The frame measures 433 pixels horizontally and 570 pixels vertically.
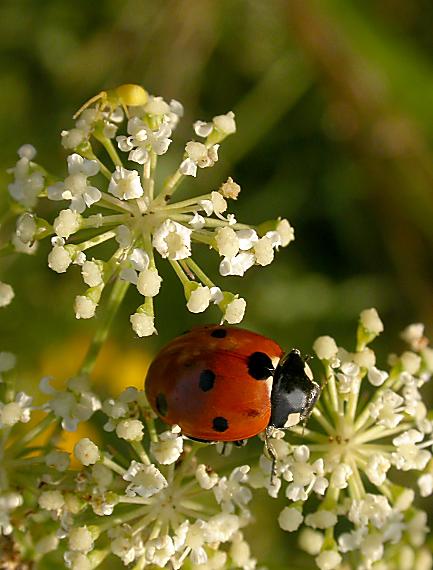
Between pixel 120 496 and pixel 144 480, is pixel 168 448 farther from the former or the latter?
pixel 120 496

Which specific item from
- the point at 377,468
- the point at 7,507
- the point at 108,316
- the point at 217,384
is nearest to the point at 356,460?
the point at 377,468

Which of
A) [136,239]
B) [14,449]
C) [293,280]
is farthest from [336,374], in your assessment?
[293,280]

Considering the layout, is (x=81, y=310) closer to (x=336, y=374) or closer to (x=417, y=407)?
(x=336, y=374)

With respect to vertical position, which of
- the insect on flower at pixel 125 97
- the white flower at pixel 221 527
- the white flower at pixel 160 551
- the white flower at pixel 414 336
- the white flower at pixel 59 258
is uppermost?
the insect on flower at pixel 125 97

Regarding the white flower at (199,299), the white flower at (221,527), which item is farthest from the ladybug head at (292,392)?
the white flower at (199,299)

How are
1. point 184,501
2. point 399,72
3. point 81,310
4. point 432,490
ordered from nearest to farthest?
point 81,310 → point 184,501 → point 432,490 → point 399,72

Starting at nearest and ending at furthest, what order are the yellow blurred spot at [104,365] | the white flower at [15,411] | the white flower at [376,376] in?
the white flower at [15,411] → the white flower at [376,376] → the yellow blurred spot at [104,365]

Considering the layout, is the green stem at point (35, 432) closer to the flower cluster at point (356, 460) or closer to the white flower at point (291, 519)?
the flower cluster at point (356, 460)
